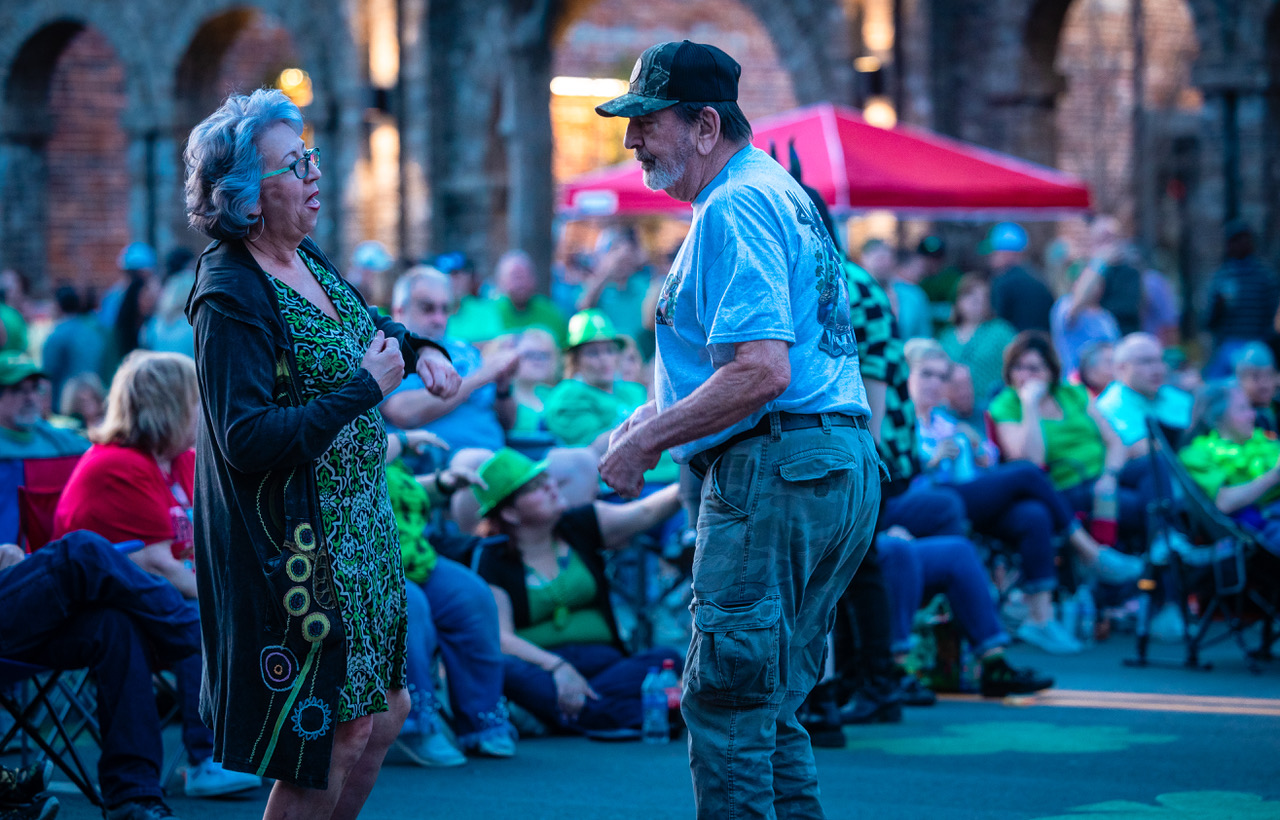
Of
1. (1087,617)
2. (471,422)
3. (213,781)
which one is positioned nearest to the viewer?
(213,781)

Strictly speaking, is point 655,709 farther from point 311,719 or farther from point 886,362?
point 311,719

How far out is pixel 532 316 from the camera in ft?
35.8

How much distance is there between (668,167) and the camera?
10.8 ft

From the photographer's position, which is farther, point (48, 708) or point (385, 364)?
point (48, 708)

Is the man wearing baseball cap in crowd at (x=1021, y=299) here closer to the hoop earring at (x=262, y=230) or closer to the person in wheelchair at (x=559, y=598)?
the person in wheelchair at (x=559, y=598)

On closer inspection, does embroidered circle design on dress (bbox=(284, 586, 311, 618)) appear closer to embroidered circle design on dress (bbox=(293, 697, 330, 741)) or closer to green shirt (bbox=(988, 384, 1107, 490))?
embroidered circle design on dress (bbox=(293, 697, 330, 741))

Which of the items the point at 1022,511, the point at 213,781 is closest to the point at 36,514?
the point at 213,781

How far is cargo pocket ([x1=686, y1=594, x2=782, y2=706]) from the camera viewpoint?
3104 mm

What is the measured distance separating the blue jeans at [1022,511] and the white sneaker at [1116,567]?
0.67 metres

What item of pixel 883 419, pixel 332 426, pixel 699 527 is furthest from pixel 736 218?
pixel 883 419

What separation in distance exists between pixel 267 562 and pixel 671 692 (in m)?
2.97

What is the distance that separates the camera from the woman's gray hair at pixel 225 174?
3.13 metres

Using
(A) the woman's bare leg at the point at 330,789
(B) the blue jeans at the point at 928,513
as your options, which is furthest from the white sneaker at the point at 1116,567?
(A) the woman's bare leg at the point at 330,789

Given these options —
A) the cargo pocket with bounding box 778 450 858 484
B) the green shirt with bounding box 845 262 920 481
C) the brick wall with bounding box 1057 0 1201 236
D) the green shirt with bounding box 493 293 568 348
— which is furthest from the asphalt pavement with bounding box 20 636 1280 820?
the brick wall with bounding box 1057 0 1201 236
